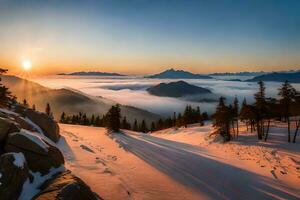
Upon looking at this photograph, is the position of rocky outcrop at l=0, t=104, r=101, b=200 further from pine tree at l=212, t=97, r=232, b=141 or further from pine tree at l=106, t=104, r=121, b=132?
pine tree at l=212, t=97, r=232, b=141

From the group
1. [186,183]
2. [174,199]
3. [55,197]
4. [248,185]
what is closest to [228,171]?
[248,185]

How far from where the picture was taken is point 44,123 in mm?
27516

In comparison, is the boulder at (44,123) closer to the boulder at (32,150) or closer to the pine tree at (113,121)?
the boulder at (32,150)

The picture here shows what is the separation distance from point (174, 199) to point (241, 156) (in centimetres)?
2485

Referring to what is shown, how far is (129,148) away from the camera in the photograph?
110ft

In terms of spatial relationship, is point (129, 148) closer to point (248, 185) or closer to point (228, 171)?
point (228, 171)

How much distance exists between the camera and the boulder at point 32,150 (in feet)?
47.5

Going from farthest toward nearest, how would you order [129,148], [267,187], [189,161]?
[129,148], [189,161], [267,187]

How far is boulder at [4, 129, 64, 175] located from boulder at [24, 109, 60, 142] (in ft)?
40.6

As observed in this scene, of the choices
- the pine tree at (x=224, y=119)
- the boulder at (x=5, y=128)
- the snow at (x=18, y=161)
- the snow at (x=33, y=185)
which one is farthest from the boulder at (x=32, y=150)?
the pine tree at (x=224, y=119)

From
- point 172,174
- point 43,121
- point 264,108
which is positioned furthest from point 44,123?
point 264,108

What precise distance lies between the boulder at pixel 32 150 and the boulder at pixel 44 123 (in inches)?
487

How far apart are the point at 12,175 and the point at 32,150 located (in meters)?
2.88

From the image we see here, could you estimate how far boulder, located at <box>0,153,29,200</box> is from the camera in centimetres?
1153
